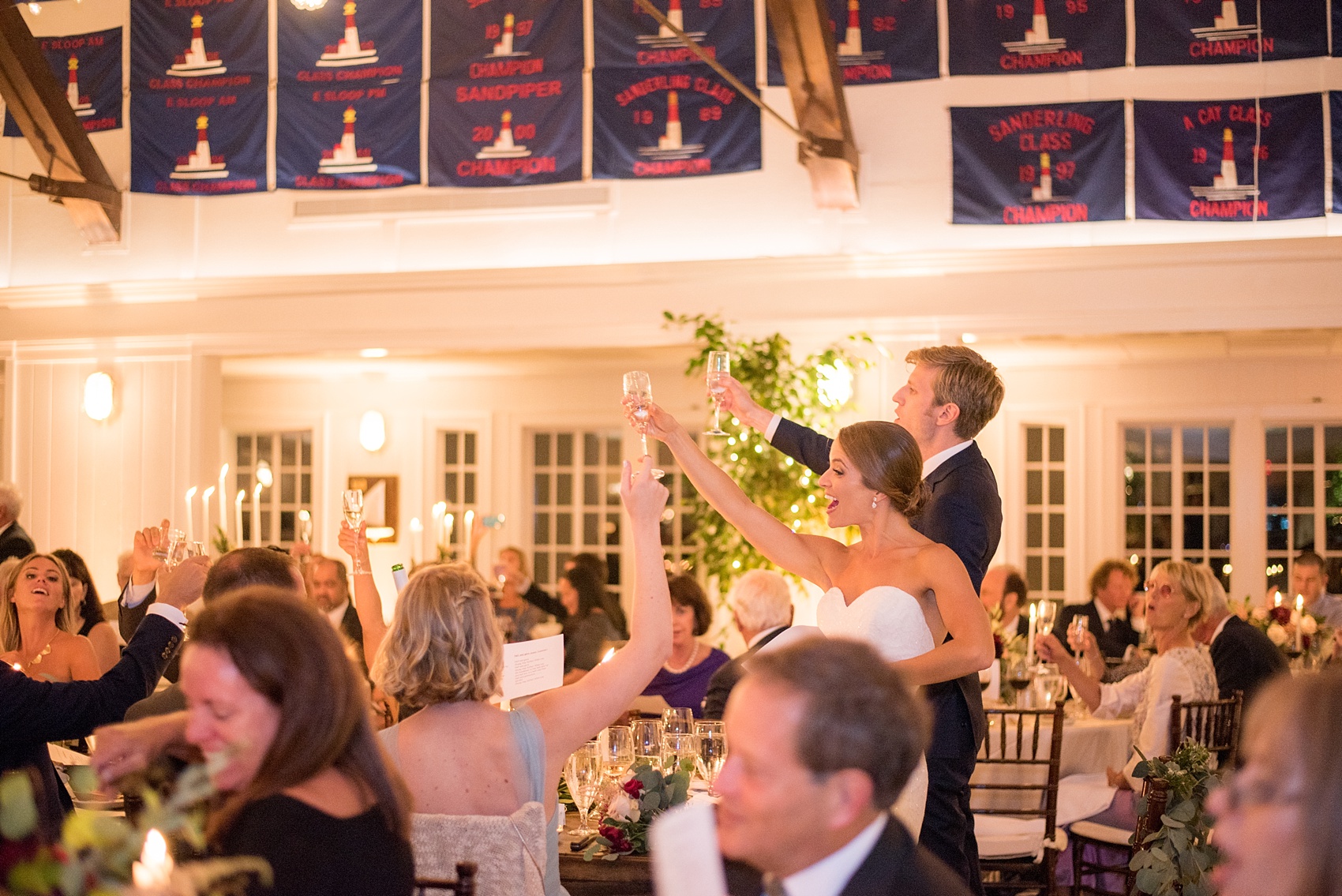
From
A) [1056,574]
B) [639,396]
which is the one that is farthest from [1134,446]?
[639,396]

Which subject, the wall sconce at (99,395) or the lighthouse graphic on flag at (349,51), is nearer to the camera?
the lighthouse graphic on flag at (349,51)

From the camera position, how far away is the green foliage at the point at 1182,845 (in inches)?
121

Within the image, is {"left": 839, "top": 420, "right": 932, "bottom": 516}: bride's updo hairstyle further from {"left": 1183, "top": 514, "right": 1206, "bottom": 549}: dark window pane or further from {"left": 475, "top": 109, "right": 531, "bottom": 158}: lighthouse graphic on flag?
{"left": 1183, "top": 514, "right": 1206, "bottom": 549}: dark window pane

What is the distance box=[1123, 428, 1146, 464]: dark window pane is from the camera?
10.8 m

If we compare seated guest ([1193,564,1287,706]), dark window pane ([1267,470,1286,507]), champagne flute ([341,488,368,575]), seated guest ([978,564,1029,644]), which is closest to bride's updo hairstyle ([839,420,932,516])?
champagne flute ([341,488,368,575])

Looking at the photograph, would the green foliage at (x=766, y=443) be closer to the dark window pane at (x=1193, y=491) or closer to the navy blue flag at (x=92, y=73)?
the dark window pane at (x=1193, y=491)

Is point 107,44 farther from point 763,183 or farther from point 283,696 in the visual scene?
point 283,696

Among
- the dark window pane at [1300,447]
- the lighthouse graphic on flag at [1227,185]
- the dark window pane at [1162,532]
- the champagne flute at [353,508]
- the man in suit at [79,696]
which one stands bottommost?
the dark window pane at [1162,532]

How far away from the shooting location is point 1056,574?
1076 cm

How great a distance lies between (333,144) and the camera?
29.0ft

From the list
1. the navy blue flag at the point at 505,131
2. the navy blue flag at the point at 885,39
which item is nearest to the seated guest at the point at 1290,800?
the navy blue flag at the point at 885,39

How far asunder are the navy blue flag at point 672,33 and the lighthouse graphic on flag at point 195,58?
2.63 m

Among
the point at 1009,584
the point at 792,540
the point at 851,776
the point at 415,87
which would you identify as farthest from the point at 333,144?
the point at 851,776

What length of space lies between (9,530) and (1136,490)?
7849mm
